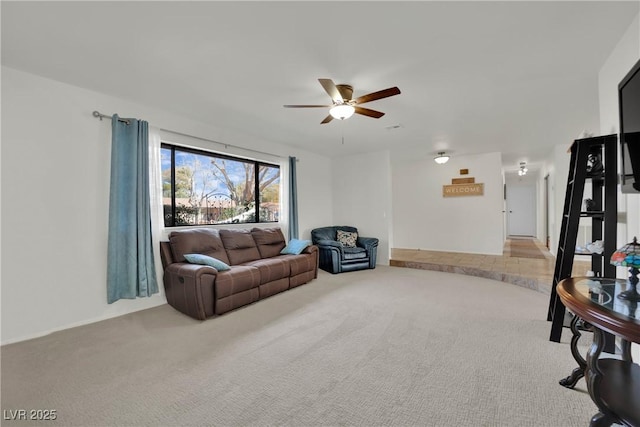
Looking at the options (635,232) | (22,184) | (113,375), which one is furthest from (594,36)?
(22,184)

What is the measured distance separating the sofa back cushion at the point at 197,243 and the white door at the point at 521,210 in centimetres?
1091

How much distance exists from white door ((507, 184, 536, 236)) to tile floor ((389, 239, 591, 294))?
13.2 ft

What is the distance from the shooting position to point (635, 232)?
1939mm

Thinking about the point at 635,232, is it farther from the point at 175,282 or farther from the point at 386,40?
the point at 175,282

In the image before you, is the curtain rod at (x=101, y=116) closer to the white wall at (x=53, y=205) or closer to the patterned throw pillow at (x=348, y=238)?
the white wall at (x=53, y=205)

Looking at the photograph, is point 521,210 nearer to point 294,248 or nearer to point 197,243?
point 294,248

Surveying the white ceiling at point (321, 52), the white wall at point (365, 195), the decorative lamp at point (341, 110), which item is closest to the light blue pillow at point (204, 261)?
the white ceiling at point (321, 52)

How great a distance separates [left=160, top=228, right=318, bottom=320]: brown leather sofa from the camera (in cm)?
303

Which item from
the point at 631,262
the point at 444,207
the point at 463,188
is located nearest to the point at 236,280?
the point at 631,262

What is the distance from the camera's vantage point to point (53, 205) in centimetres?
273

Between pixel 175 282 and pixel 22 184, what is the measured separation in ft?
5.47

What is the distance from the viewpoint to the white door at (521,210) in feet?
33.5

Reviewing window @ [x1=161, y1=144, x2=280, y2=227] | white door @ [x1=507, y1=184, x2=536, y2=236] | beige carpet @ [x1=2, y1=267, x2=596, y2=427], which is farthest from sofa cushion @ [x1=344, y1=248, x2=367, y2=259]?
white door @ [x1=507, y1=184, x2=536, y2=236]

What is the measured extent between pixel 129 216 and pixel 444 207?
6506 millimetres
